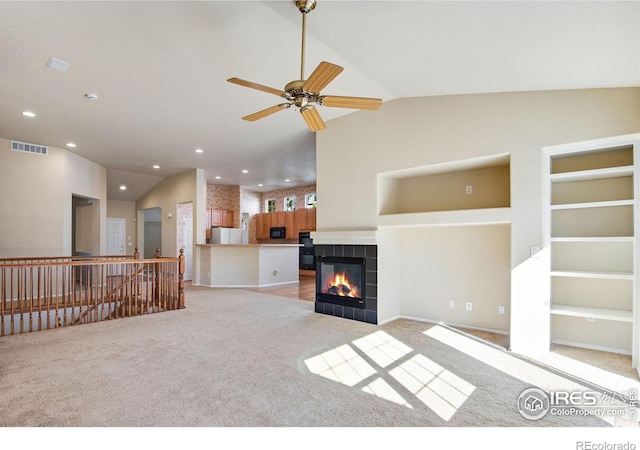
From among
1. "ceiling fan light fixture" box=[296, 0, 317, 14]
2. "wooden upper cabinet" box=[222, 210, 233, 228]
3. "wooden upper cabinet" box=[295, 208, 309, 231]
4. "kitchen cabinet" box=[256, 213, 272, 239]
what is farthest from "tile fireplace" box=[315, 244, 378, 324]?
"wooden upper cabinet" box=[222, 210, 233, 228]

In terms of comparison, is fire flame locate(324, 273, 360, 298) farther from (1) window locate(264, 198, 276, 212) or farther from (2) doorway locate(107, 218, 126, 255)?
(2) doorway locate(107, 218, 126, 255)

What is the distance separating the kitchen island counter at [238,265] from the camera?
801 centimetres

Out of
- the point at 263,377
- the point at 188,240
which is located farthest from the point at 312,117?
the point at 188,240

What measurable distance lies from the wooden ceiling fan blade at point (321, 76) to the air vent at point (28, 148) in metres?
6.48

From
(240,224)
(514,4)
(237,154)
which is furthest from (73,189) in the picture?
(514,4)

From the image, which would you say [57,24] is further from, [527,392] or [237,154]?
[527,392]

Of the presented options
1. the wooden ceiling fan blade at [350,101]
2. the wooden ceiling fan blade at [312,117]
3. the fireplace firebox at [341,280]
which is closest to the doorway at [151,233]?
the fireplace firebox at [341,280]

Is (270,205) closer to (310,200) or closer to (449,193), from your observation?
(310,200)

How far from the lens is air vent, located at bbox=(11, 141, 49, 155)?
5902 mm

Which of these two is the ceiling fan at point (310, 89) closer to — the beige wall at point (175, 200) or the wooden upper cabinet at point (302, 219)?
the beige wall at point (175, 200)

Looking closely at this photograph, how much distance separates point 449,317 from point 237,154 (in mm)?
5098

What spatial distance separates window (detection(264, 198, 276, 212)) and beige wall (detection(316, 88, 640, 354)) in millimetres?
6450

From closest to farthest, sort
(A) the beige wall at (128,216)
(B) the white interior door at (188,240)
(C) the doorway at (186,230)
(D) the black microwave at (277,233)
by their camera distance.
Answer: (C) the doorway at (186,230) → (B) the white interior door at (188,240) → (D) the black microwave at (277,233) → (A) the beige wall at (128,216)

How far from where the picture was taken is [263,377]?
9.09ft
